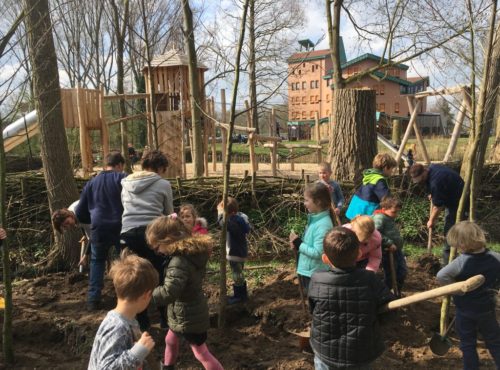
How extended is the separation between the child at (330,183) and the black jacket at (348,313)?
2505mm

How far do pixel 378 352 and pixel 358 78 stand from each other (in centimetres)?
712

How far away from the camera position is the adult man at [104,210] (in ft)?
14.6

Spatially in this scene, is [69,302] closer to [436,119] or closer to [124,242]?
[124,242]

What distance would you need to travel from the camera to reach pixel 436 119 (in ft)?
116

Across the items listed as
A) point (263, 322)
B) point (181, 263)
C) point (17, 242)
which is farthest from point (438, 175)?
point (17, 242)

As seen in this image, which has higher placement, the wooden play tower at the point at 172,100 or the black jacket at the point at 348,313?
the wooden play tower at the point at 172,100

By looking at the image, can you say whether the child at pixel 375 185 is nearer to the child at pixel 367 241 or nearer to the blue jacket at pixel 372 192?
the blue jacket at pixel 372 192

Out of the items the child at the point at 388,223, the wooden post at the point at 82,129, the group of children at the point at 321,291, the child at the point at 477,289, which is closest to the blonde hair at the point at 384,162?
the child at the point at 388,223

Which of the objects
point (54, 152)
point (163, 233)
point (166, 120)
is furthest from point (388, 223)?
point (166, 120)

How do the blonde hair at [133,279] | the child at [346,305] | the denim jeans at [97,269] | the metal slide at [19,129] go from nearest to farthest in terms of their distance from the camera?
the blonde hair at [133,279], the child at [346,305], the denim jeans at [97,269], the metal slide at [19,129]

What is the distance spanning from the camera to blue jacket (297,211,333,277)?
3.30 m

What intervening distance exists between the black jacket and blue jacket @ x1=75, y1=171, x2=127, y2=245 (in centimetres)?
257

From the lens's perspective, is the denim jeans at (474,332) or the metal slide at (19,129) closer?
the denim jeans at (474,332)

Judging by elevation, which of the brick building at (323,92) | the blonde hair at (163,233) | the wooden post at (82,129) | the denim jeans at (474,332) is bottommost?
the denim jeans at (474,332)
